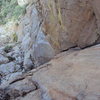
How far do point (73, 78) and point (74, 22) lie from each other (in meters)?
2.05

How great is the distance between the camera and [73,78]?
307 centimetres

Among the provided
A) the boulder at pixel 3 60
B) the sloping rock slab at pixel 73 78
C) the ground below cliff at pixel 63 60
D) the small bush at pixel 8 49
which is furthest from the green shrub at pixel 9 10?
the sloping rock slab at pixel 73 78

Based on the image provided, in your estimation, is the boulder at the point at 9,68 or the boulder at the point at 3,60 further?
the boulder at the point at 3,60

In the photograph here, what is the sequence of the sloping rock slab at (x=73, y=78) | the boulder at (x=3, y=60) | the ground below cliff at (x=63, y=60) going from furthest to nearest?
the boulder at (x=3, y=60), the ground below cliff at (x=63, y=60), the sloping rock slab at (x=73, y=78)

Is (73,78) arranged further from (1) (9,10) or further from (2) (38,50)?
(1) (9,10)

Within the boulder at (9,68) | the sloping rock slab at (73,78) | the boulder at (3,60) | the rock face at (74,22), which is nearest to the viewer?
the sloping rock slab at (73,78)

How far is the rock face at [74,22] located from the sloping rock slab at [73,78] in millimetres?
921

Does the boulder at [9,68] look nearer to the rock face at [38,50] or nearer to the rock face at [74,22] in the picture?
the rock face at [38,50]

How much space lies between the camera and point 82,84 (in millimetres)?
2838

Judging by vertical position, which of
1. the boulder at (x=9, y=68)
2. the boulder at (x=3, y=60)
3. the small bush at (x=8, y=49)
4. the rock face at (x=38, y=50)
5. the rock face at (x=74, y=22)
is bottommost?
the boulder at (x=9, y=68)

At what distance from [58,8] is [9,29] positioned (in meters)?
9.08

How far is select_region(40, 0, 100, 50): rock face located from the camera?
452cm

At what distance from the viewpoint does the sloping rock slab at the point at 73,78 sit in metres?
2.71

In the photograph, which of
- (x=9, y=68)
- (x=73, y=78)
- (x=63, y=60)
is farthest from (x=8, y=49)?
(x=73, y=78)
